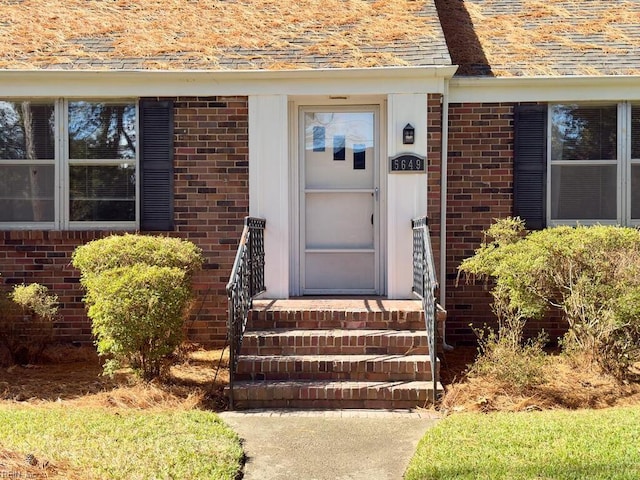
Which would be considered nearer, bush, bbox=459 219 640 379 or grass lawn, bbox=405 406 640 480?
grass lawn, bbox=405 406 640 480

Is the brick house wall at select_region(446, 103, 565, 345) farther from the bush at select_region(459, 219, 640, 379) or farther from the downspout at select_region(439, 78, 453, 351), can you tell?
the bush at select_region(459, 219, 640, 379)

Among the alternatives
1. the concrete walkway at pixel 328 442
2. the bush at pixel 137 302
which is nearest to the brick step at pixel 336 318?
the bush at pixel 137 302

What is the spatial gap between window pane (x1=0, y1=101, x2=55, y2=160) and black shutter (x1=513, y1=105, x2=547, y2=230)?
5.41m

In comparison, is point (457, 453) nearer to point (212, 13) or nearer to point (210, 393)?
point (210, 393)

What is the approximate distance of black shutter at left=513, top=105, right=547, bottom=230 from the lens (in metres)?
7.70

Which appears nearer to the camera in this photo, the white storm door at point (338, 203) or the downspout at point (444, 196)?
the downspout at point (444, 196)

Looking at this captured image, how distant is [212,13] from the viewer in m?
8.42

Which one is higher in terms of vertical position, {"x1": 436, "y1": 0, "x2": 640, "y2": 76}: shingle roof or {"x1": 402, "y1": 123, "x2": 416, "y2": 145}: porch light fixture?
{"x1": 436, "y1": 0, "x2": 640, "y2": 76}: shingle roof

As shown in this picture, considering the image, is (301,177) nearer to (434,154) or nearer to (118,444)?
(434,154)

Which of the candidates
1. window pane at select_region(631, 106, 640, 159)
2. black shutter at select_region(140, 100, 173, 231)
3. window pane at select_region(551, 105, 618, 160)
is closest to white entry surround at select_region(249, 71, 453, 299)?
black shutter at select_region(140, 100, 173, 231)

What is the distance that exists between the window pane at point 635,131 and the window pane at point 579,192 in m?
0.39

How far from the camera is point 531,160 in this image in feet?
25.3

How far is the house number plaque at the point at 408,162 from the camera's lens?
730 cm

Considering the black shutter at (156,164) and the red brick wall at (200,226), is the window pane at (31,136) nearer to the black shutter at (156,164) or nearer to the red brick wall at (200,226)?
the red brick wall at (200,226)
